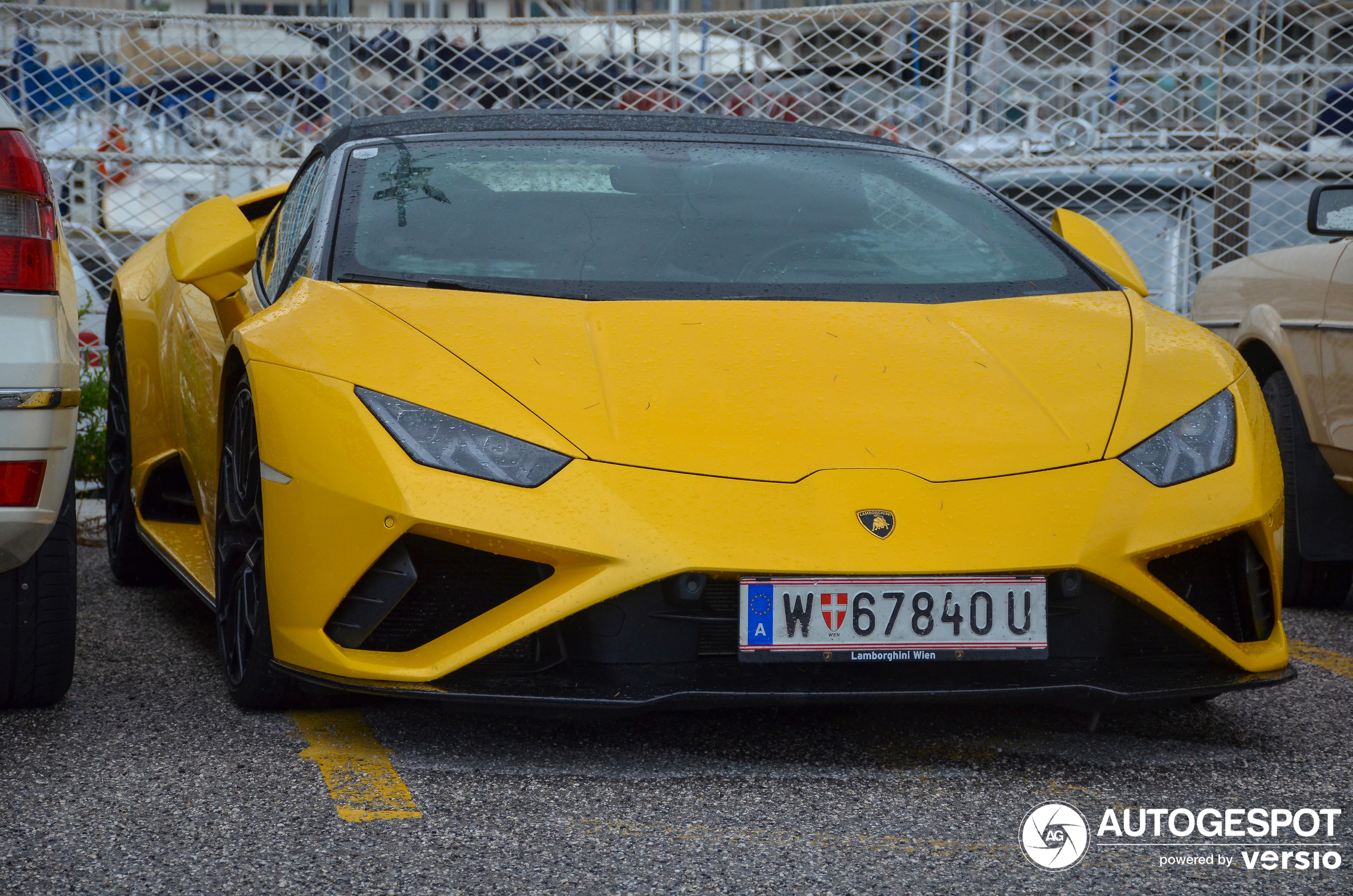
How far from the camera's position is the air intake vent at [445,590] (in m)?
2.50

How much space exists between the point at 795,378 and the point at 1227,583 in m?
0.84

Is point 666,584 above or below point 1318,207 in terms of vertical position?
below

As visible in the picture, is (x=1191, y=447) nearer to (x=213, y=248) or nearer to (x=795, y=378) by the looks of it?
(x=795, y=378)

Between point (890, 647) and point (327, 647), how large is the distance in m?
0.91

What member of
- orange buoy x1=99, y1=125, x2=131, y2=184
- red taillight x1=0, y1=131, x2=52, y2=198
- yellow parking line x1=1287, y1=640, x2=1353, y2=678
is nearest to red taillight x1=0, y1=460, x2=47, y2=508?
red taillight x1=0, y1=131, x2=52, y2=198

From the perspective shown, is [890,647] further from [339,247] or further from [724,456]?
[339,247]

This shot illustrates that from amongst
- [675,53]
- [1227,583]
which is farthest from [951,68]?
[1227,583]

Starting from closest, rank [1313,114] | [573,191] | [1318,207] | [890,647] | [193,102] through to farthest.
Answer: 1. [890,647]
2. [573,191]
3. [1318,207]
4. [1313,114]
5. [193,102]

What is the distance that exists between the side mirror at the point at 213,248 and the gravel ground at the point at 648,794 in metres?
0.87

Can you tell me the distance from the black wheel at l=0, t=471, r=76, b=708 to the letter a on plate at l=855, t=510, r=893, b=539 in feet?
4.70

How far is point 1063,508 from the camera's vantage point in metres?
2.52

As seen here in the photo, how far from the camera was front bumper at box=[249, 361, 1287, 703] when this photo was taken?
7.90ft

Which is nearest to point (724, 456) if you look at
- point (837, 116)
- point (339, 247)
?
point (339, 247)

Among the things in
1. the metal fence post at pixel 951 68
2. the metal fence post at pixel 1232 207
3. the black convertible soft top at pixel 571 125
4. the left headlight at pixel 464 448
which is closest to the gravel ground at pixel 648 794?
the left headlight at pixel 464 448
